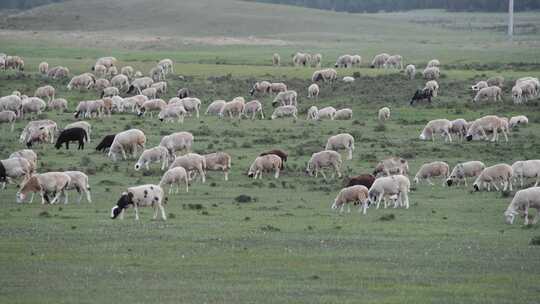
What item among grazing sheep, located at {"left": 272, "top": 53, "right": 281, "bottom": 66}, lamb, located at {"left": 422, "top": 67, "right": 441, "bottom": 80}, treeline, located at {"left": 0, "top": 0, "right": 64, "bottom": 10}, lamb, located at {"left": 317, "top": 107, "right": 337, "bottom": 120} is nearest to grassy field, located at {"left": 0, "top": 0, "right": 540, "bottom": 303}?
lamb, located at {"left": 317, "top": 107, "right": 337, "bottom": 120}

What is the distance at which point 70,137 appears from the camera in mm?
32125

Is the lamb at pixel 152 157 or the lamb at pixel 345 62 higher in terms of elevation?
the lamb at pixel 345 62

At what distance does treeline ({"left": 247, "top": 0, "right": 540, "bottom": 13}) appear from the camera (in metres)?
162

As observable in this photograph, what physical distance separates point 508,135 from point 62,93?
20779 millimetres

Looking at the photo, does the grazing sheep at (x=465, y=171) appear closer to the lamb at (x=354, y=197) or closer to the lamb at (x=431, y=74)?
the lamb at (x=354, y=197)

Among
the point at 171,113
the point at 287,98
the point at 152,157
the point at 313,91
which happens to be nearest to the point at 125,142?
the point at 152,157

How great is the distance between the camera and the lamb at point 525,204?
19609 mm

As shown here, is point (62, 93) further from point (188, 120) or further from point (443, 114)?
point (443, 114)

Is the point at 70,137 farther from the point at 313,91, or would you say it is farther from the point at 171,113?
the point at 313,91

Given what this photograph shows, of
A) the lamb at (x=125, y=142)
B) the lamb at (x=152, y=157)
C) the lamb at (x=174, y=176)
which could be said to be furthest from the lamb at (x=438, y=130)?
the lamb at (x=174, y=176)

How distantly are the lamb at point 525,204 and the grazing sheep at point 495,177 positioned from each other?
395cm

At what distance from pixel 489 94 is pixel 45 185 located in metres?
25.2

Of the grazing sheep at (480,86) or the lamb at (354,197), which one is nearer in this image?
the lamb at (354,197)

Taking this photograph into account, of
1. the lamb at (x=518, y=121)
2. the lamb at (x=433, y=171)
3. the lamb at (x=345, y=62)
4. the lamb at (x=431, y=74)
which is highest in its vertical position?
the lamb at (x=345, y=62)
